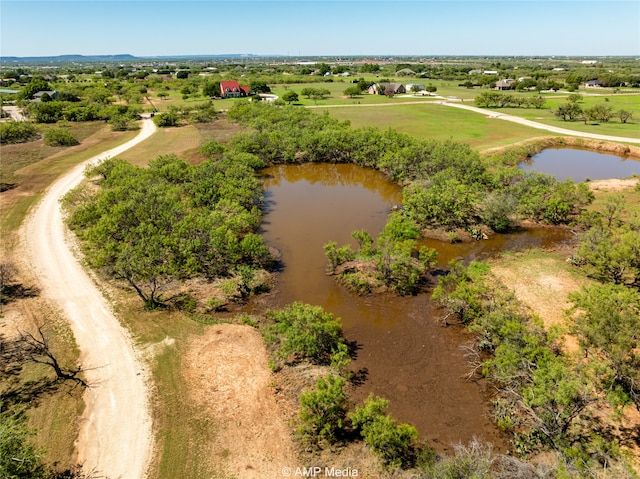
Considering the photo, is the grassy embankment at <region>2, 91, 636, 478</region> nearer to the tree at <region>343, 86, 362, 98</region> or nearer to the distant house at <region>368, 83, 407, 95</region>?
the distant house at <region>368, 83, 407, 95</region>

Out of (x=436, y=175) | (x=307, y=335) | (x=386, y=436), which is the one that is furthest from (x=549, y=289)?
(x=436, y=175)

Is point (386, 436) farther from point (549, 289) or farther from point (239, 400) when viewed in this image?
point (549, 289)

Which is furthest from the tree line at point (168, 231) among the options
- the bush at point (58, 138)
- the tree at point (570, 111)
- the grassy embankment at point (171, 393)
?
the tree at point (570, 111)

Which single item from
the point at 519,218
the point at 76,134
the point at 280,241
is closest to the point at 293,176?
the point at 280,241

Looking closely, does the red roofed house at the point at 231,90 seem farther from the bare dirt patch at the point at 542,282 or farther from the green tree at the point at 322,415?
the green tree at the point at 322,415

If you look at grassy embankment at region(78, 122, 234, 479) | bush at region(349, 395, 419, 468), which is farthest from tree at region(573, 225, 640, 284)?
grassy embankment at region(78, 122, 234, 479)

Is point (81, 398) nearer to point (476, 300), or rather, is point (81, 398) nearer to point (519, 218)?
point (476, 300)
